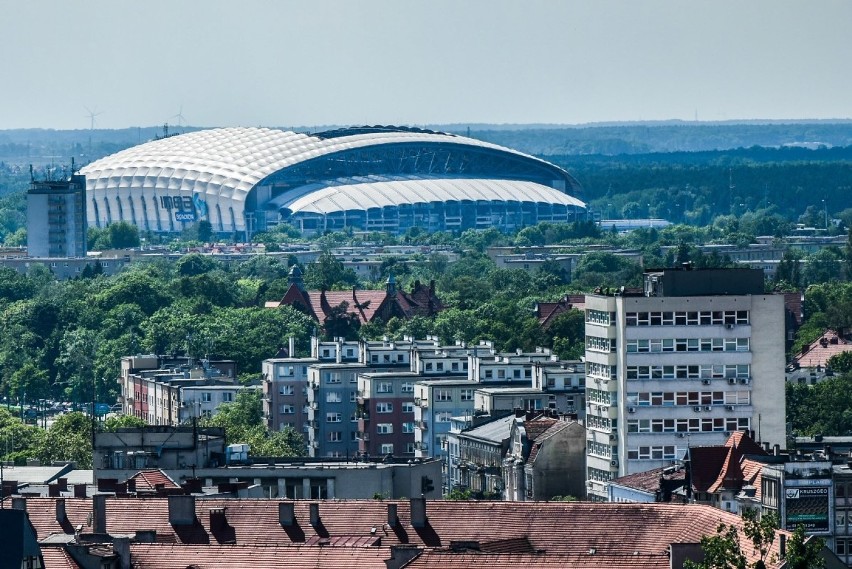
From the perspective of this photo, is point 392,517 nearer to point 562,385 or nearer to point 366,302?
point 562,385

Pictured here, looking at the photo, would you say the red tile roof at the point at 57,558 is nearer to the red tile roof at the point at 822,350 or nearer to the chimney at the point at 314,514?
the chimney at the point at 314,514

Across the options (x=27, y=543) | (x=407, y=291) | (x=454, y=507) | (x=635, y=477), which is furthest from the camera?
(x=407, y=291)

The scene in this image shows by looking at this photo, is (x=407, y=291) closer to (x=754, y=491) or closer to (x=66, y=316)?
(x=66, y=316)

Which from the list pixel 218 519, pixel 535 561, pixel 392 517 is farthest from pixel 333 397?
pixel 535 561

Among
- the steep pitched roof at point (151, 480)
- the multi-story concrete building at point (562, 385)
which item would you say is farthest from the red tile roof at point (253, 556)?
the multi-story concrete building at point (562, 385)

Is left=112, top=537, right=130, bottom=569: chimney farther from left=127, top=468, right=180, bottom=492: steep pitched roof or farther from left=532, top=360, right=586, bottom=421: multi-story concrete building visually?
left=532, top=360, right=586, bottom=421: multi-story concrete building

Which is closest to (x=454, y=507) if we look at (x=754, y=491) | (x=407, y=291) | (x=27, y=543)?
(x=754, y=491)
